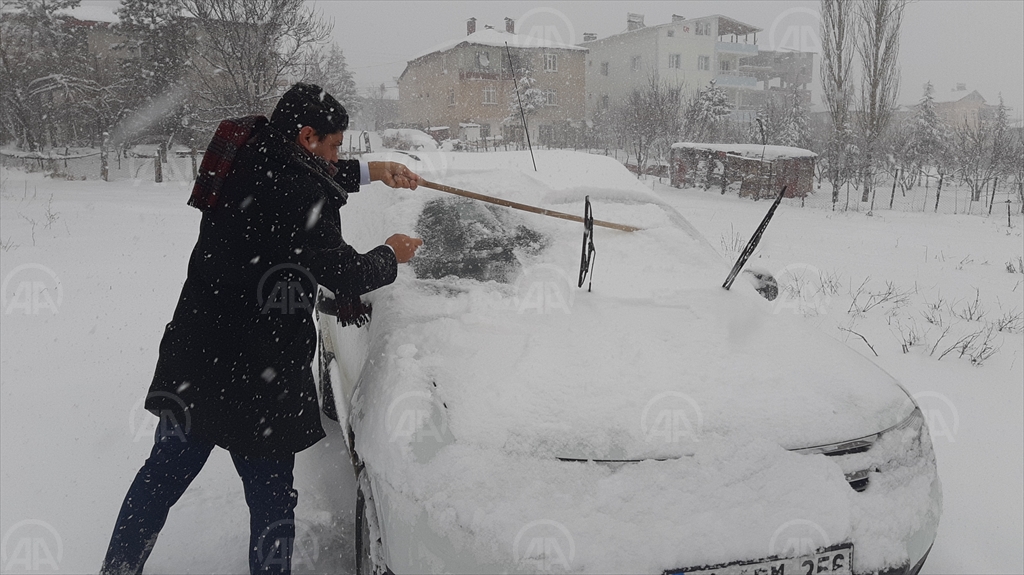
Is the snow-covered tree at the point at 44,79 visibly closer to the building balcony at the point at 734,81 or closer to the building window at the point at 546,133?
the building window at the point at 546,133

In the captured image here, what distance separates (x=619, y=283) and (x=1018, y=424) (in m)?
2.60

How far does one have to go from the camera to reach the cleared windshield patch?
2576mm

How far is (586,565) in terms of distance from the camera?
146 cm

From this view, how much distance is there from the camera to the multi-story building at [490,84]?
130 ft

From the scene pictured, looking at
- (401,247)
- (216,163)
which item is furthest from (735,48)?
(216,163)

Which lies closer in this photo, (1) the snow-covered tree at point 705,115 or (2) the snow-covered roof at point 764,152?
(2) the snow-covered roof at point 764,152

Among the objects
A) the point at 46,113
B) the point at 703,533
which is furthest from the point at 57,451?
the point at 46,113

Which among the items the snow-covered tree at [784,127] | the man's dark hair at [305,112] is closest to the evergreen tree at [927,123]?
the snow-covered tree at [784,127]

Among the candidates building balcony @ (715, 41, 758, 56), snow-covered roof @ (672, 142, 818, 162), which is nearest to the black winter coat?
snow-covered roof @ (672, 142, 818, 162)

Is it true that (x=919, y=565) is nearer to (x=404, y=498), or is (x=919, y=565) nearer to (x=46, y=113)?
(x=404, y=498)

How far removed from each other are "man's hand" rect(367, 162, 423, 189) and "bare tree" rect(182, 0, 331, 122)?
15688 millimetres

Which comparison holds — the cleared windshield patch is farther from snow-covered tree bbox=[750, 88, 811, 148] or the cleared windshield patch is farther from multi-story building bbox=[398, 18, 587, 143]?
multi-story building bbox=[398, 18, 587, 143]

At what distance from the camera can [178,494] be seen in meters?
2.11

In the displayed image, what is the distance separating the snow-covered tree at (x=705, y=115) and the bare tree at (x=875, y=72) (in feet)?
22.2
